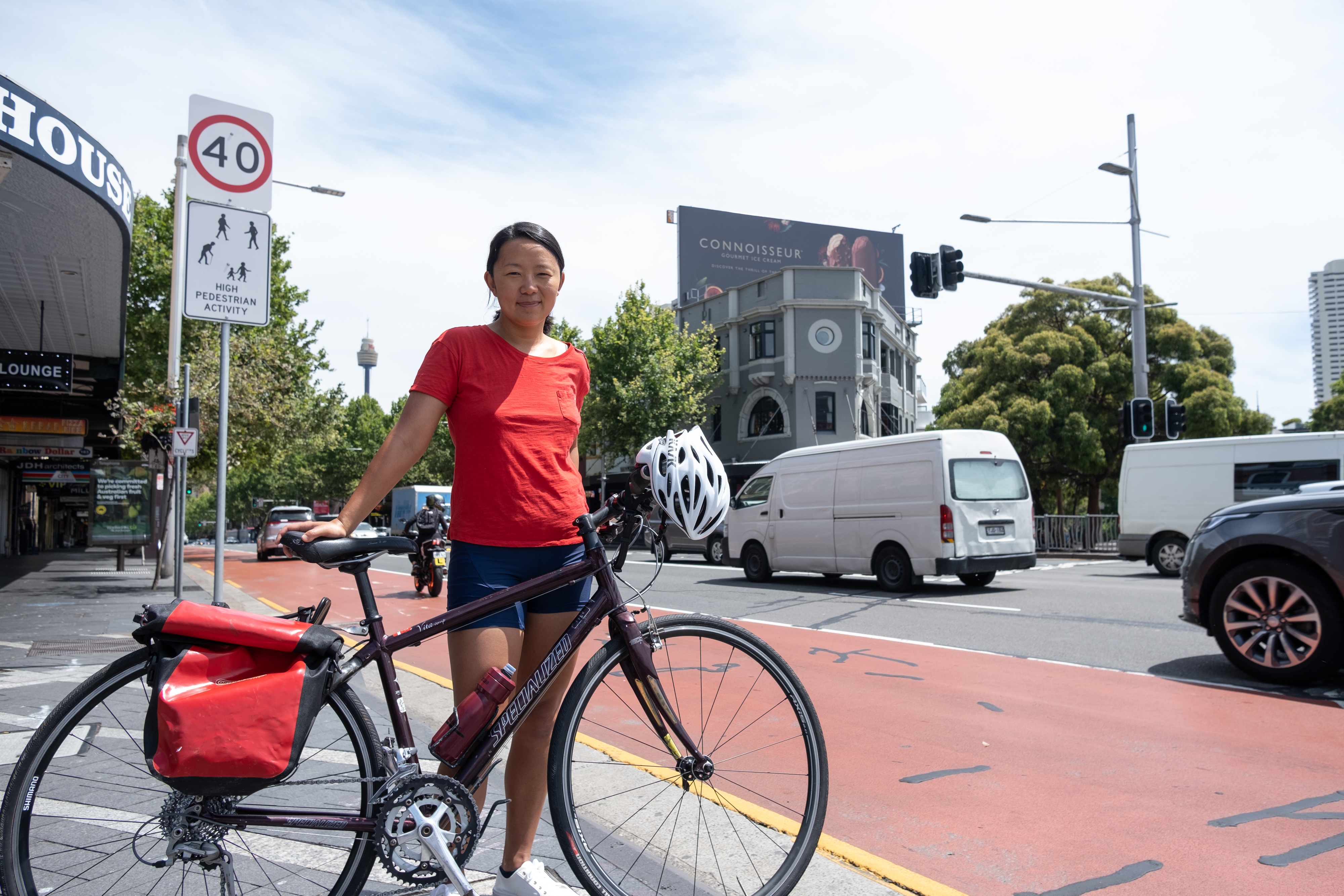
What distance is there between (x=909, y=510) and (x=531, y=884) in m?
10.8

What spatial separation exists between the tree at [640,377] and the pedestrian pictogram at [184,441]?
82.7ft

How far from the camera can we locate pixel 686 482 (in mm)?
2500

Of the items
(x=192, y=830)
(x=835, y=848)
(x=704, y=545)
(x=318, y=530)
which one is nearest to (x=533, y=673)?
(x=318, y=530)

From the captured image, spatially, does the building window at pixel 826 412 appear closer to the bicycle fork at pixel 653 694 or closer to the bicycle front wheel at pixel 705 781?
the bicycle front wheel at pixel 705 781

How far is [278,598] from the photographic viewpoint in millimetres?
14164

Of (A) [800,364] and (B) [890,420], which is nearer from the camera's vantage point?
(A) [800,364]

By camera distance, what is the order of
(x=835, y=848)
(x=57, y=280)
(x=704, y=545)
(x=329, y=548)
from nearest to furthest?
(x=329, y=548) < (x=835, y=848) < (x=57, y=280) < (x=704, y=545)

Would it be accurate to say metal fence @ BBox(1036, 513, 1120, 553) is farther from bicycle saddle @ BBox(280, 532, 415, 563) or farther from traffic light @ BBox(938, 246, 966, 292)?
bicycle saddle @ BBox(280, 532, 415, 563)

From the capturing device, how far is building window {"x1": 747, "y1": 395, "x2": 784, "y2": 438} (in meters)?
40.2

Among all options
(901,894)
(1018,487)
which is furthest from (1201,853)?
(1018,487)

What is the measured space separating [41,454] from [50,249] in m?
18.2

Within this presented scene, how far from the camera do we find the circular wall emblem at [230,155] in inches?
214

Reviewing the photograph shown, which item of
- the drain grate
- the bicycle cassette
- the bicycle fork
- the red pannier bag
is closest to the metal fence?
the drain grate

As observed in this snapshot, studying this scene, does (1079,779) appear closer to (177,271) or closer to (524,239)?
(524,239)
